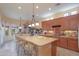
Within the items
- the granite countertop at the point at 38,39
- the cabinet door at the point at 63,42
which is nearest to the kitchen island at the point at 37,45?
the granite countertop at the point at 38,39

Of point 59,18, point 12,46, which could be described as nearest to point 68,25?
point 59,18

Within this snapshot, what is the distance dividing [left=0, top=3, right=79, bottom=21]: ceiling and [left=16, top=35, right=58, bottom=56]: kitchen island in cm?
39

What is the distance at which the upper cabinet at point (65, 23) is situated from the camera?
83.7 inches

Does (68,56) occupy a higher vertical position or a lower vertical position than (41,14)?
lower

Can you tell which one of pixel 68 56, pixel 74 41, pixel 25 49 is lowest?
pixel 68 56

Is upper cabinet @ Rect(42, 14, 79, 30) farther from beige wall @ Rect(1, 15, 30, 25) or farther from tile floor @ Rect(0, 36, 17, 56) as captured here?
tile floor @ Rect(0, 36, 17, 56)

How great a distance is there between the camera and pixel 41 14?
7.39 feet

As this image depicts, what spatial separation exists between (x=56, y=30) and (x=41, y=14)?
1.42ft

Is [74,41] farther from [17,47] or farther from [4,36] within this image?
[4,36]

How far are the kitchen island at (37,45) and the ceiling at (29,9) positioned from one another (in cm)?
39

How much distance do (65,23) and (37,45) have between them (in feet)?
2.22

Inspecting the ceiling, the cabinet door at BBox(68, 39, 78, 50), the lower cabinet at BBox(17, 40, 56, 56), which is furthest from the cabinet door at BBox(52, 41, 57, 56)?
the ceiling

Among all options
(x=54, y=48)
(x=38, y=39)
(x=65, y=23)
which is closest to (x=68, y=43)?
(x=54, y=48)

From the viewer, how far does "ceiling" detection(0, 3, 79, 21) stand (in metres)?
2.16
